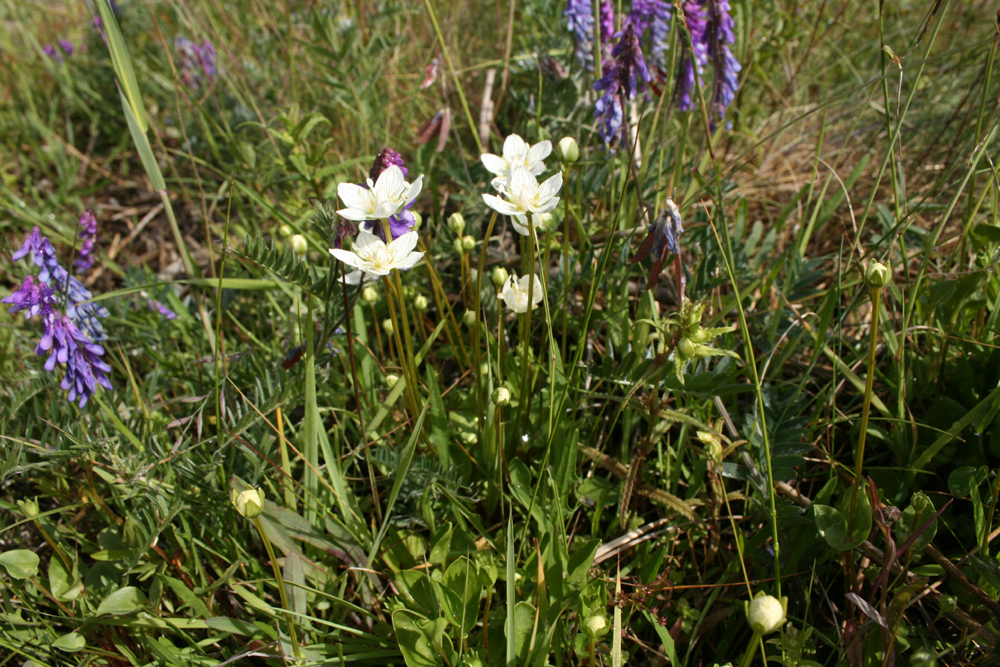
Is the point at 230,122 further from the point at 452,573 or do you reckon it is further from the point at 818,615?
the point at 818,615

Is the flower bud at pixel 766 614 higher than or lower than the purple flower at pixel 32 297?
lower

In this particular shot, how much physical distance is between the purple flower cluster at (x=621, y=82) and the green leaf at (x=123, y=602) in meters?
1.66

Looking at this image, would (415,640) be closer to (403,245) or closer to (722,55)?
(403,245)

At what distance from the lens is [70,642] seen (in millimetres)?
1252

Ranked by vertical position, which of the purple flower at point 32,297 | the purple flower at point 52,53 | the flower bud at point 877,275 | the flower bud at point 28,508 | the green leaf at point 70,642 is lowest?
the green leaf at point 70,642

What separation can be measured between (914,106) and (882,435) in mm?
1965

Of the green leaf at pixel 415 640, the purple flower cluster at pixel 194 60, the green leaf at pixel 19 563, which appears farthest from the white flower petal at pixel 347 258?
the purple flower cluster at pixel 194 60

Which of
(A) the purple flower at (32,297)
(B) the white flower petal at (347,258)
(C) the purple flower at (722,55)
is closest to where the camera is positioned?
(B) the white flower petal at (347,258)

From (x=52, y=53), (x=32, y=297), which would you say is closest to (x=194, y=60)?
(x=52, y=53)

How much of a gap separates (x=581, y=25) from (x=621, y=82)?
1.66ft

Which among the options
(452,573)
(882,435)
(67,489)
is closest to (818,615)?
(882,435)

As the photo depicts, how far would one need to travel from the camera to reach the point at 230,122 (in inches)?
117

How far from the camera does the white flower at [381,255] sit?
3.60ft

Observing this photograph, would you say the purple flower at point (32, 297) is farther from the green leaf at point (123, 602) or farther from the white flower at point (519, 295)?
the white flower at point (519, 295)
